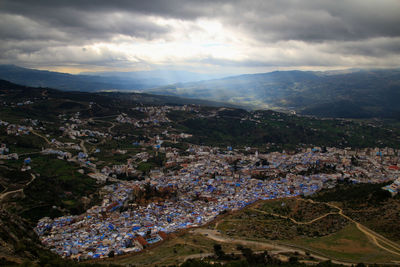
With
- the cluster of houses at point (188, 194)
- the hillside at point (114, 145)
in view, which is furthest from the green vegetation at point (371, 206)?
the cluster of houses at point (188, 194)

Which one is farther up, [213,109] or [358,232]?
[213,109]

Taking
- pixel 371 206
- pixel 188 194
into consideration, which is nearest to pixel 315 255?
pixel 371 206

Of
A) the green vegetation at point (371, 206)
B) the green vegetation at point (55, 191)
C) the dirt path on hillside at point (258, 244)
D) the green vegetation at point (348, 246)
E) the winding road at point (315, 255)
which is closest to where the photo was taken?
the green vegetation at point (348, 246)

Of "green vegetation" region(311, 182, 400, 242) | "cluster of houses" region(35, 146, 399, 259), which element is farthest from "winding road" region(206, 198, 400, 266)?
"cluster of houses" region(35, 146, 399, 259)

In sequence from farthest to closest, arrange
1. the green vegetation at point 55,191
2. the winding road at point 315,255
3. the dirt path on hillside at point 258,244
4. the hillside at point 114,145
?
the hillside at point 114,145, the green vegetation at point 55,191, the dirt path on hillside at point 258,244, the winding road at point 315,255

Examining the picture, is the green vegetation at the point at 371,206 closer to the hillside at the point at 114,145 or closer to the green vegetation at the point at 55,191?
the hillside at the point at 114,145

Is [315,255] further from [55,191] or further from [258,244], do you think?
[55,191]

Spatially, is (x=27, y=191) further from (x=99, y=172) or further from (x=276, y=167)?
(x=276, y=167)

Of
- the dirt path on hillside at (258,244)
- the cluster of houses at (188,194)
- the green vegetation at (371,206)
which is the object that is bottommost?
the cluster of houses at (188,194)

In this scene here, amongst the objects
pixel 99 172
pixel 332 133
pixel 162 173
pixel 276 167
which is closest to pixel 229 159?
pixel 276 167

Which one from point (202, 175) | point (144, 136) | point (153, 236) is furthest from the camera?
point (144, 136)

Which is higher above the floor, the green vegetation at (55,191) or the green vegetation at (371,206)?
the green vegetation at (371,206)
